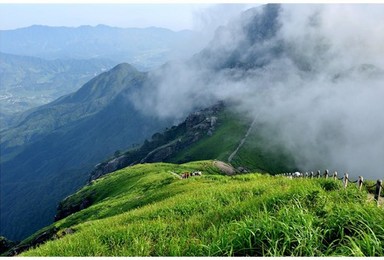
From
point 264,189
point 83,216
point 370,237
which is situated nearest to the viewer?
point 370,237

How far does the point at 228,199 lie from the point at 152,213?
4379mm

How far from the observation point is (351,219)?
968cm

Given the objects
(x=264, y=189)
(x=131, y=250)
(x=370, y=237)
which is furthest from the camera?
(x=264, y=189)

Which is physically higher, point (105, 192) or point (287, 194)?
point (287, 194)

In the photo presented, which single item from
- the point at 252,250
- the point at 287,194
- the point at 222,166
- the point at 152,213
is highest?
the point at 252,250

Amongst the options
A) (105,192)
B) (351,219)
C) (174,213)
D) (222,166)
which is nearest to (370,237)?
(351,219)

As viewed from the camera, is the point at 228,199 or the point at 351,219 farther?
the point at 228,199

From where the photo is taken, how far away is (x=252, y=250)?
910 cm

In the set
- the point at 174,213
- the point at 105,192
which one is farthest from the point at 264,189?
the point at 105,192

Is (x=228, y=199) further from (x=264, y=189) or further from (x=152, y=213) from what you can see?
(x=152, y=213)

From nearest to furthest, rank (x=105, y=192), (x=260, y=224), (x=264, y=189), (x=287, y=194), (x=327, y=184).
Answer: (x=260, y=224) → (x=287, y=194) → (x=327, y=184) → (x=264, y=189) → (x=105, y=192)

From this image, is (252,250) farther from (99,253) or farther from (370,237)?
(99,253)

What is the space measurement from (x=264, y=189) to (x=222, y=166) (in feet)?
383

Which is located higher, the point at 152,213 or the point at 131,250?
the point at 131,250
